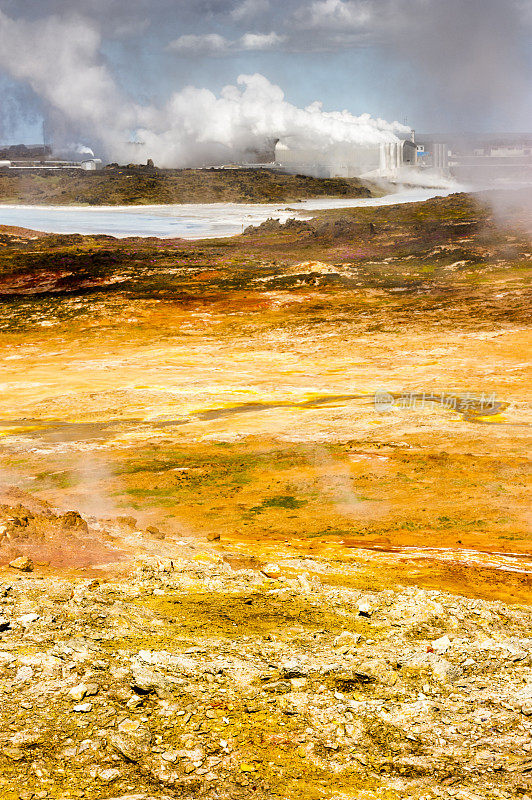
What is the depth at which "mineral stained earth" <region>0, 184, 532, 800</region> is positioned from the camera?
20.0ft

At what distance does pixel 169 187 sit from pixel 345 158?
3210 cm

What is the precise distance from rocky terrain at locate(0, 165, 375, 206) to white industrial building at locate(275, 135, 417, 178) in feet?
18.4

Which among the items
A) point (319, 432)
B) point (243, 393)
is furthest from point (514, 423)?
point (243, 393)

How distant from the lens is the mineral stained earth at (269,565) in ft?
20.0

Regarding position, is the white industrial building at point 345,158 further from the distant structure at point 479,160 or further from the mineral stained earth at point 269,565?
the mineral stained earth at point 269,565

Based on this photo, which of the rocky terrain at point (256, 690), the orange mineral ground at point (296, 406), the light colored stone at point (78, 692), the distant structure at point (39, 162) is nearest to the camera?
the rocky terrain at point (256, 690)

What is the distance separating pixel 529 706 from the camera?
6.67 m

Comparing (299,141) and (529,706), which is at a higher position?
(299,141)

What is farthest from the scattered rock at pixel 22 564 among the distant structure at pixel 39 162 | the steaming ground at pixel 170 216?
the distant structure at pixel 39 162

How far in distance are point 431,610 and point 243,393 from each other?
15061 millimetres

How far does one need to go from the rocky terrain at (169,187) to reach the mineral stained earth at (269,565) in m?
82.9

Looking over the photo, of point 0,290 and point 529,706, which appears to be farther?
point 0,290

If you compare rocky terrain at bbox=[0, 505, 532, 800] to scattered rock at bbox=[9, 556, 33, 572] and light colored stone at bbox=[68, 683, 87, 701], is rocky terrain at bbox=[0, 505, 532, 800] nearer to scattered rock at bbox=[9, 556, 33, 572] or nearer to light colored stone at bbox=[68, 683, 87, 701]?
light colored stone at bbox=[68, 683, 87, 701]

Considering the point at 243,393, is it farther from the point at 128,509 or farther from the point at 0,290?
the point at 0,290
